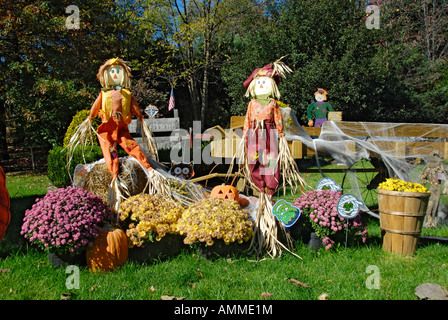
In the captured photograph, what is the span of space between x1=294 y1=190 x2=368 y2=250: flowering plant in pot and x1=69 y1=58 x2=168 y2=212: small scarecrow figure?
1.68 meters

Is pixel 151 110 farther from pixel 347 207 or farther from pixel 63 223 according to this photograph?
pixel 347 207

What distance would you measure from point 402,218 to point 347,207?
0.60 metres

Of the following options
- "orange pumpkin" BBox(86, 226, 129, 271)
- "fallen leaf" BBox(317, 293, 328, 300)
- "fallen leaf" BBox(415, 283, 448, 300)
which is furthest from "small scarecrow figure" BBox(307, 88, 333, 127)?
"orange pumpkin" BBox(86, 226, 129, 271)

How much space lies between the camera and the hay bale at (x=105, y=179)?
439cm

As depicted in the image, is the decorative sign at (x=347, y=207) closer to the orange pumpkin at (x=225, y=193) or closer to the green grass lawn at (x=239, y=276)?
the green grass lawn at (x=239, y=276)

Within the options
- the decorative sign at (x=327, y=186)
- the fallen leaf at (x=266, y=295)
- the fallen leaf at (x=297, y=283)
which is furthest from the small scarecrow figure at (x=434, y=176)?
the fallen leaf at (x=266, y=295)

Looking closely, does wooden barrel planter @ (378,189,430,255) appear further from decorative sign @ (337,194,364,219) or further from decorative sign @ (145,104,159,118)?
decorative sign @ (145,104,159,118)

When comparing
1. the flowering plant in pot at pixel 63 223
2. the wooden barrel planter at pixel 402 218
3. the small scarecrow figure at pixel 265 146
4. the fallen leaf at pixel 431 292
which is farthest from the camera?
the small scarecrow figure at pixel 265 146

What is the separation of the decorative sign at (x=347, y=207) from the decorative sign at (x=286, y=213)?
0.43 meters

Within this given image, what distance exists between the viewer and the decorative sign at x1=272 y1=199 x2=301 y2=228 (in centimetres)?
371

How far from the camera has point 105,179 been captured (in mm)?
4469

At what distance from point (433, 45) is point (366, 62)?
746 centimetres

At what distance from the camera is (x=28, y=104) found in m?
9.70

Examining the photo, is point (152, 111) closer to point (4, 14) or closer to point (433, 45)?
point (4, 14)
